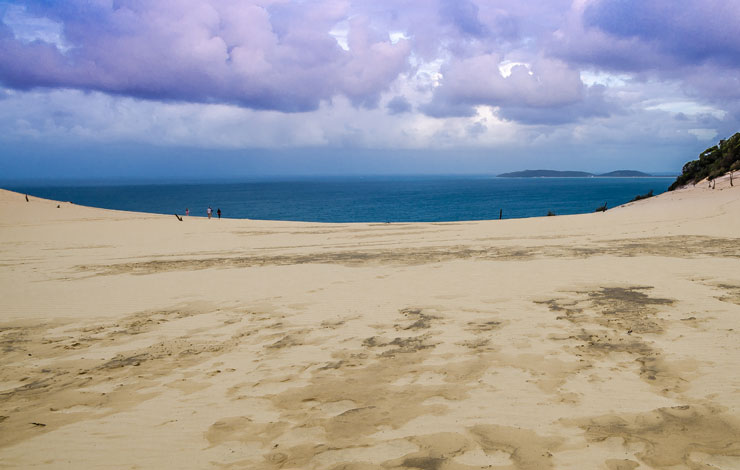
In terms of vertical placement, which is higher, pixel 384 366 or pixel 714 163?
pixel 714 163

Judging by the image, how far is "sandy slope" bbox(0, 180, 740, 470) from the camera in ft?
13.2

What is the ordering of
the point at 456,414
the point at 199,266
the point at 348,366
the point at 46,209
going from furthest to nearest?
the point at 46,209 < the point at 199,266 < the point at 348,366 < the point at 456,414

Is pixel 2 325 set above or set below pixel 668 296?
below

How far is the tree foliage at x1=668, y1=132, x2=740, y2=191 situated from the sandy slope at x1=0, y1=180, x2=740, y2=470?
44124 millimetres

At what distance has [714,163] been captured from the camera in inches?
2013

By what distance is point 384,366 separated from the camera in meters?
5.82

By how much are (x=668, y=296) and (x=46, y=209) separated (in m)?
51.8

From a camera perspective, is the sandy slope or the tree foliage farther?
the tree foliage

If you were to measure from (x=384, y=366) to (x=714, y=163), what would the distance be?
61.4 meters

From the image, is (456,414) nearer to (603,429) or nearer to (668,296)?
(603,429)

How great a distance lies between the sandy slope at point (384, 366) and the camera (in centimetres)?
402

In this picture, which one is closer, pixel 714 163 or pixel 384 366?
pixel 384 366

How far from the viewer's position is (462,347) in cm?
636

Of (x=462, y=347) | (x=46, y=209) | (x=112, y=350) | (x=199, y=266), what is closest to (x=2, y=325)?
(x=112, y=350)
